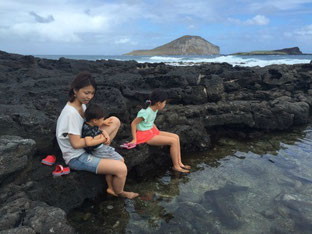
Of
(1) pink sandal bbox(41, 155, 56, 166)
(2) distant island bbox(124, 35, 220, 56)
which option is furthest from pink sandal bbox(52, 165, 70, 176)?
(2) distant island bbox(124, 35, 220, 56)

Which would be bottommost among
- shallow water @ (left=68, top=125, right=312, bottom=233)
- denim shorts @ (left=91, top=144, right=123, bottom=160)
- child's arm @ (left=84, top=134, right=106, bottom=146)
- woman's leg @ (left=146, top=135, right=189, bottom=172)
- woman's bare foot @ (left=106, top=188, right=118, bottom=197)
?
shallow water @ (left=68, top=125, right=312, bottom=233)

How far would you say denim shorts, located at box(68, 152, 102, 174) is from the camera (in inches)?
155

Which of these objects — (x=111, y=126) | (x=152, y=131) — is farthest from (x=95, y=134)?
(x=152, y=131)

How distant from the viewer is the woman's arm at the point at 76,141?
3.72 metres

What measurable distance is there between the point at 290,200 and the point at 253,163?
5.31ft

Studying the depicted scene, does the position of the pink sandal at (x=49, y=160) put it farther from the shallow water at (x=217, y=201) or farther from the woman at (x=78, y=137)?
the shallow water at (x=217, y=201)

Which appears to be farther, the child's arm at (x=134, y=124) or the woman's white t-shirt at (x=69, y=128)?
the child's arm at (x=134, y=124)

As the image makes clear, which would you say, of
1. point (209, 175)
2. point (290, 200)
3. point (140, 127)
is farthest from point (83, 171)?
point (290, 200)

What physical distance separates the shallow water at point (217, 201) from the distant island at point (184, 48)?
102117 millimetres

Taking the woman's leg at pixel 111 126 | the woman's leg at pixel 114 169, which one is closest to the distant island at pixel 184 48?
the woman's leg at pixel 111 126

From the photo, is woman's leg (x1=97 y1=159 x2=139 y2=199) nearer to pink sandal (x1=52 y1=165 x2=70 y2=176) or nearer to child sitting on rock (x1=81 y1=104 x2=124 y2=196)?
child sitting on rock (x1=81 y1=104 x2=124 y2=196)

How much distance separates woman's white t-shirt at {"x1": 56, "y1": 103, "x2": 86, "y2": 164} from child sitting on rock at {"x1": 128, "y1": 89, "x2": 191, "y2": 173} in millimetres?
1487

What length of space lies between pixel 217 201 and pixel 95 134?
7.59 feet

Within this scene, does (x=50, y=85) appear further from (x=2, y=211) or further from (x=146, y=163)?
(x=2, y=211)
